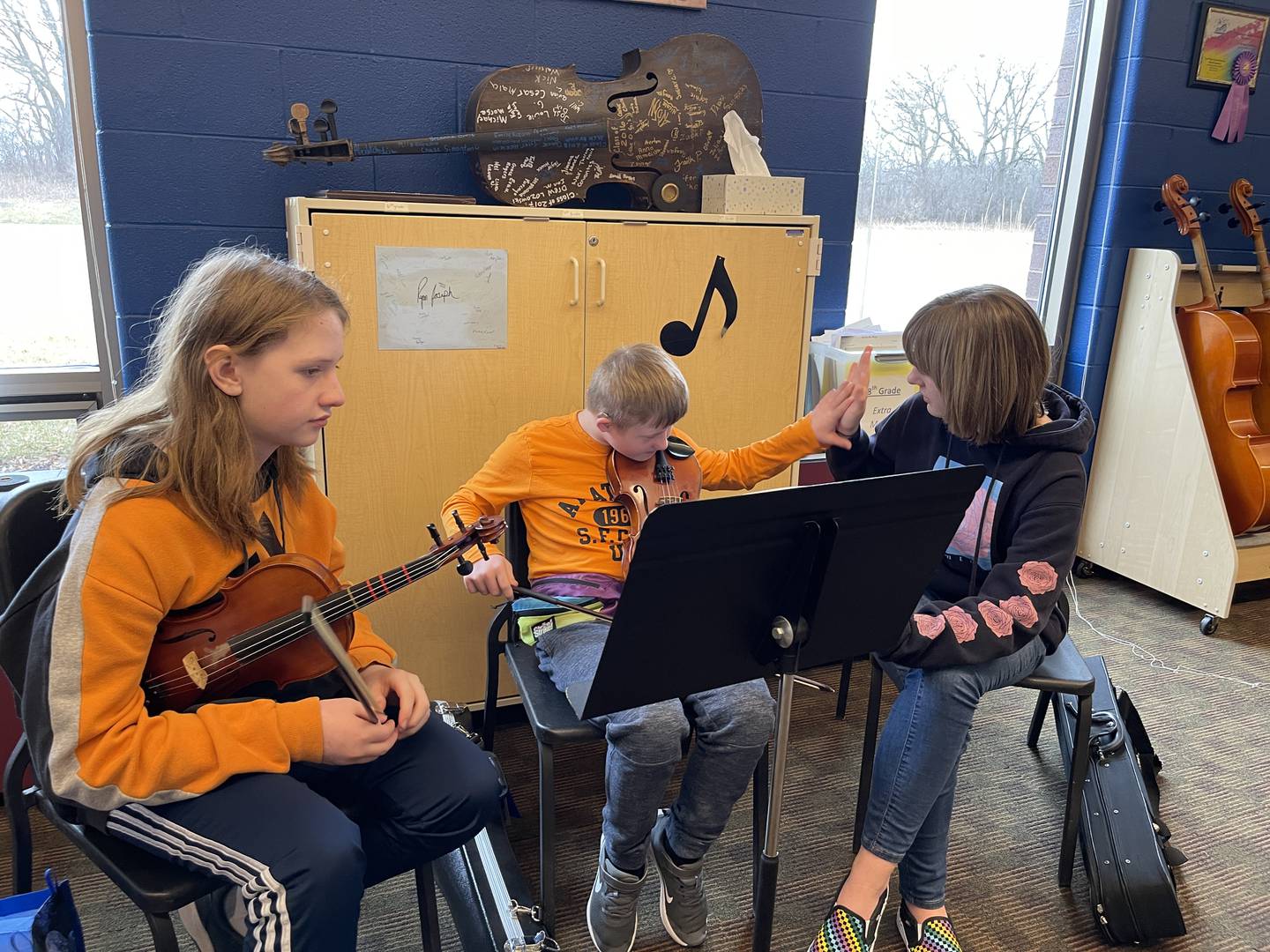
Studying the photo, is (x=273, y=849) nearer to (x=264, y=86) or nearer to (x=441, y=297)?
(x=441, y=297)

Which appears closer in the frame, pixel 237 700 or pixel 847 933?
pixel 237 700

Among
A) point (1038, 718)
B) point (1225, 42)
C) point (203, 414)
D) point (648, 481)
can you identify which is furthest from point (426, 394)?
point (1225, 42)

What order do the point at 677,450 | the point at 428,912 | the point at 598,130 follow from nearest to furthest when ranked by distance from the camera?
1. the point at 428,912
2. the point at 677,450
3. the point at 598,130

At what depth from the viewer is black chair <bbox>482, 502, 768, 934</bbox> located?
1343mm

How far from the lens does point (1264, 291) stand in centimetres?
284

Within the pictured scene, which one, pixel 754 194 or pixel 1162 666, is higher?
pixel 754 194

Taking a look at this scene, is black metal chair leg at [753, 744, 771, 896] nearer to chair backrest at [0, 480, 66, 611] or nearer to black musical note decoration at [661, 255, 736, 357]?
black musical note decoration at [661, 255, 736, 357]

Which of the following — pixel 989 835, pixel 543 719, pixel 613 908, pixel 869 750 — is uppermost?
pixel 543 719

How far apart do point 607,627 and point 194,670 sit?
69 cm

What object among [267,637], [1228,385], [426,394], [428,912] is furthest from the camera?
[1228,385]

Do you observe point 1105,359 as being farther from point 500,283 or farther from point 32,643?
point 32,643

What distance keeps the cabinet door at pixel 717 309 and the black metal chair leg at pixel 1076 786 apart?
804mm

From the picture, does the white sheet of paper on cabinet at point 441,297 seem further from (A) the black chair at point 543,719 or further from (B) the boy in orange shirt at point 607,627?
(A) the black chair at point 543,719

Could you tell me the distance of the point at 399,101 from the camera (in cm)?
200
